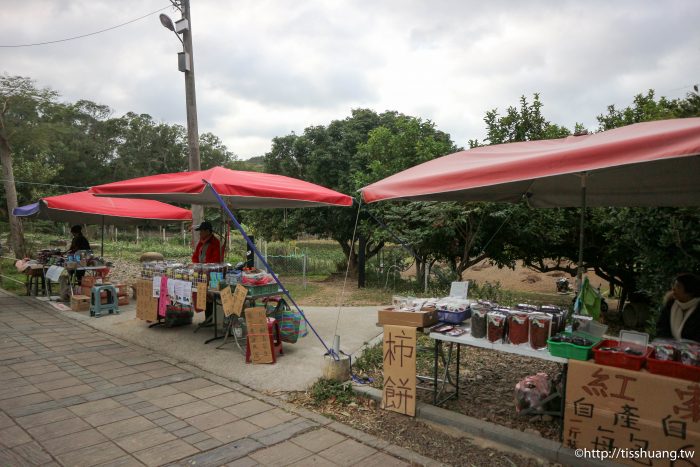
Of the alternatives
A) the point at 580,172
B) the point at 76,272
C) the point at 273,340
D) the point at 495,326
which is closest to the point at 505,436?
the point at 495,326

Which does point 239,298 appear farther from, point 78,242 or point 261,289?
point 78,242

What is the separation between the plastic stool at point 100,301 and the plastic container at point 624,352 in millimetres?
7759

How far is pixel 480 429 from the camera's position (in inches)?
135

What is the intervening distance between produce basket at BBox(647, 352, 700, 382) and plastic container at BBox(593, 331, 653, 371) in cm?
6

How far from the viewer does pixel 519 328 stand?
3307 millimetres

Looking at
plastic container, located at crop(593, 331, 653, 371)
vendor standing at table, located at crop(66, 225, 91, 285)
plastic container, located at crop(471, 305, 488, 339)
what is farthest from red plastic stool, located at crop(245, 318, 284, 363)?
vendor standing at table, located at crop(66, 225, 91, 285)

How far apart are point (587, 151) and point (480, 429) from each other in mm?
2255

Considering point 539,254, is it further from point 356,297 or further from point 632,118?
point 356,297

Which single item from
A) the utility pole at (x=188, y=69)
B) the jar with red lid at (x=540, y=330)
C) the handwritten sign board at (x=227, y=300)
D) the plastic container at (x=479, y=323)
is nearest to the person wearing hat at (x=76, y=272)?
the utility pole at (x=188, y=69)

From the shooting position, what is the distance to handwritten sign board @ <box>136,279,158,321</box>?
664cm

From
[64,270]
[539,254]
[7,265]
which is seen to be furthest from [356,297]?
[7,265]

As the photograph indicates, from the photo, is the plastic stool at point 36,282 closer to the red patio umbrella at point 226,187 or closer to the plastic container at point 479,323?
the red patio umbrella at point 226,187

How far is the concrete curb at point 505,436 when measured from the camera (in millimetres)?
3011

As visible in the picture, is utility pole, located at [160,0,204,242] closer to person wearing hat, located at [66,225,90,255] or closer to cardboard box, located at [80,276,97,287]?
cardboard box, located at [80,276,97,287]
